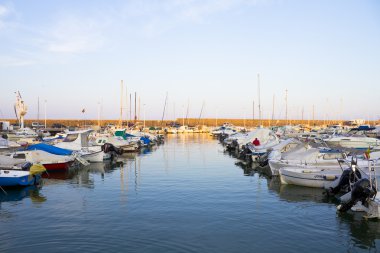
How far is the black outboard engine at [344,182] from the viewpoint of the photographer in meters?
18.2

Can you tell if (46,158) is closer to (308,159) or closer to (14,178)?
(14,178)

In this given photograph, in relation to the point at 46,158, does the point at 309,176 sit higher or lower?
lower

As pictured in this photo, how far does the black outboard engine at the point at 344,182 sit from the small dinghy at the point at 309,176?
1.82 meters

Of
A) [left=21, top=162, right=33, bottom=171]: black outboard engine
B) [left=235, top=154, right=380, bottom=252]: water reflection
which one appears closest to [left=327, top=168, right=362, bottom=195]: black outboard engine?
[left=235, top=154, right=380, bottom=252]: water reflection

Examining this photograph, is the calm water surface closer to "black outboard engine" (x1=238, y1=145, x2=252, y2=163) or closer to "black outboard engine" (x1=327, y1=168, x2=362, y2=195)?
"black outboard engine" (x1=327, y1=168, x2=362, y2=195)

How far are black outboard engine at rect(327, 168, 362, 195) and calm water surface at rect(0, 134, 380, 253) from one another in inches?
36.5

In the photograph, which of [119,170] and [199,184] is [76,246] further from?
[119,170]

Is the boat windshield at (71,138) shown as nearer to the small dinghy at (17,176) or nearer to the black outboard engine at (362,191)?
the small dinghy at (17,176)

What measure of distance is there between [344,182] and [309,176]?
10.9 feet

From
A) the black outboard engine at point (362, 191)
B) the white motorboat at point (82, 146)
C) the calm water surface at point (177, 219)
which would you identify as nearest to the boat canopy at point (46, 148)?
the calm water surface at point (177, 219)

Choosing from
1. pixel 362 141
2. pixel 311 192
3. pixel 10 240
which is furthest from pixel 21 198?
pixel 362 141

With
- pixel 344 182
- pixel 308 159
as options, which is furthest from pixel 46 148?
pixel 344 182

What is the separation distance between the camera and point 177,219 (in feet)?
49.9

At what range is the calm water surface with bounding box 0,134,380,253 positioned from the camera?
12.3 meters
